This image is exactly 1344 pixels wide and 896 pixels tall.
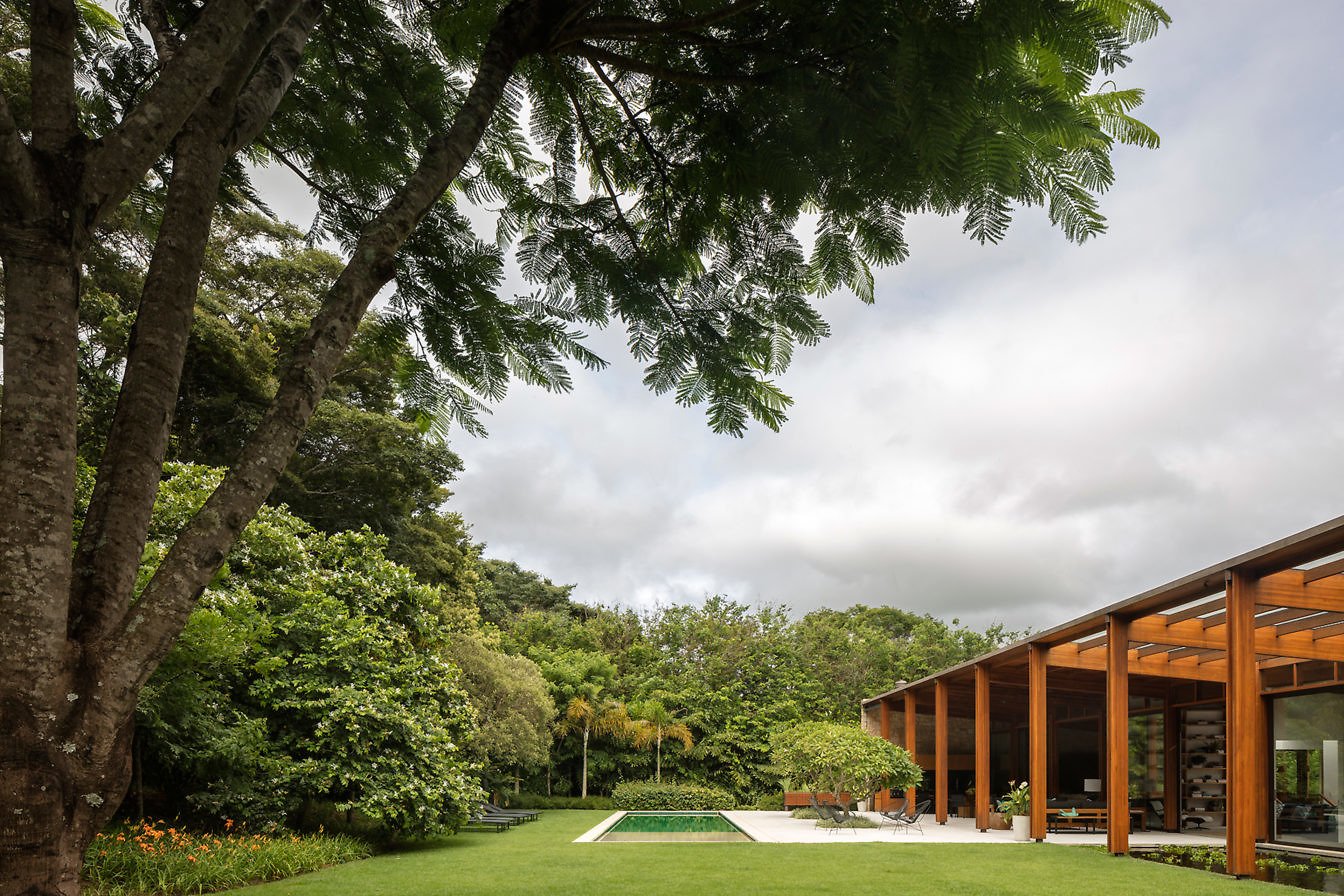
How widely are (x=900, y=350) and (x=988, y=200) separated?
10338mm

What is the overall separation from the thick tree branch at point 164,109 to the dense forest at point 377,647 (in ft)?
4.24

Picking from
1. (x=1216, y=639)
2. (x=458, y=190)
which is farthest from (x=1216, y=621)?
(x=458, y=190)

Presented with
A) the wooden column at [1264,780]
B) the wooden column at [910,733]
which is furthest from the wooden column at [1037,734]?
the wooden column at [910,733]

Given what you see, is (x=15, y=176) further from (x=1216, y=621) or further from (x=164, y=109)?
(x=1216, y=621)

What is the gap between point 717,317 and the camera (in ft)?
10.5

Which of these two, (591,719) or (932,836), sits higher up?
(591,719)

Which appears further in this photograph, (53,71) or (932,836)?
(932,836)

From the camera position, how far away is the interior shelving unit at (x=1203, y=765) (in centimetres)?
1881

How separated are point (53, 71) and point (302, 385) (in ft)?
2.84

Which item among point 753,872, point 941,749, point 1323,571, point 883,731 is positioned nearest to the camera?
point 1323,571

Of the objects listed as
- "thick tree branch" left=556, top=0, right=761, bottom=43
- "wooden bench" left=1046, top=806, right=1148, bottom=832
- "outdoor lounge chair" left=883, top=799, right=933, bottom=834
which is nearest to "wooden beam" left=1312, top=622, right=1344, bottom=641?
"wooden bench" left=1046, top=806, right=1148, bottom=832

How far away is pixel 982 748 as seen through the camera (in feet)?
60.6

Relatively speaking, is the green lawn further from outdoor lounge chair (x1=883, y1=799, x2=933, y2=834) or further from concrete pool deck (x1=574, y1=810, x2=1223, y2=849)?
outdoor lounge chair (x1=883, y1=799, x2=933, y2=834)

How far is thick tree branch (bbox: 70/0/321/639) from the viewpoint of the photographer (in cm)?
194
